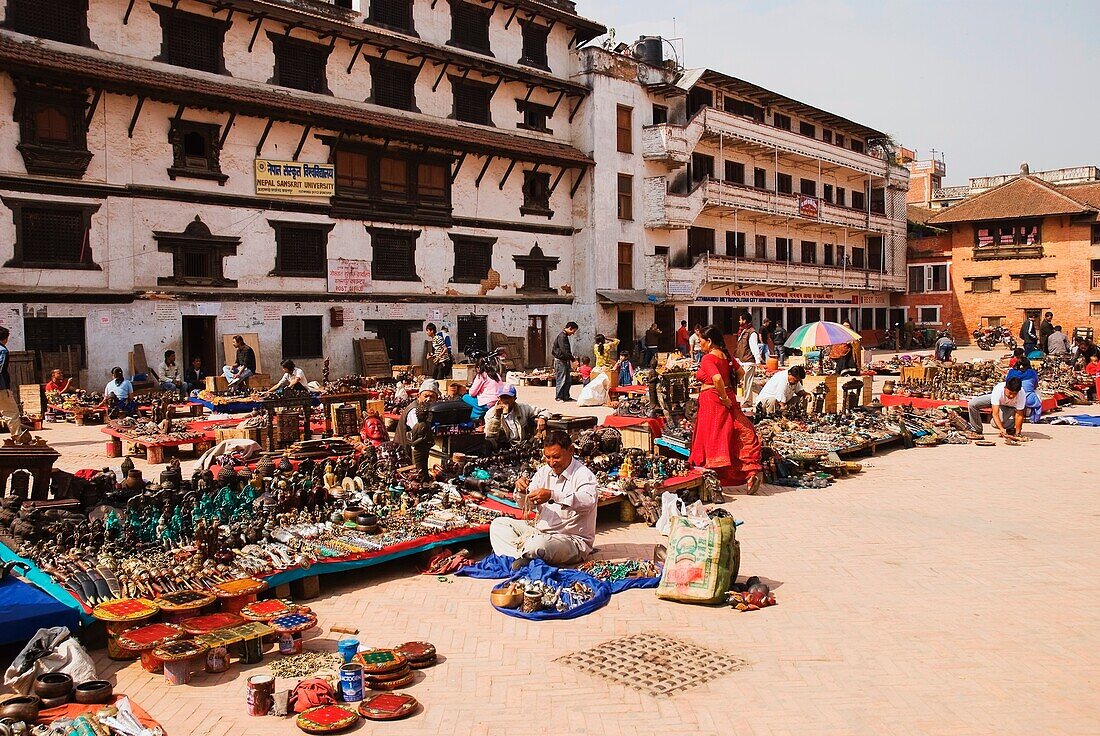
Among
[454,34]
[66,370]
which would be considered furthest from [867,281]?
[66,370]

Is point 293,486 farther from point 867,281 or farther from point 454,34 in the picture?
point 867,281

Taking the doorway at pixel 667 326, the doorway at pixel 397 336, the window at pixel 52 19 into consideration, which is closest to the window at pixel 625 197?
the doorway at pixel 667 326

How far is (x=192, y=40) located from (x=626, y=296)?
18.2 m

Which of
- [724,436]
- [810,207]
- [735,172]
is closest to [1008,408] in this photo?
[724,436]

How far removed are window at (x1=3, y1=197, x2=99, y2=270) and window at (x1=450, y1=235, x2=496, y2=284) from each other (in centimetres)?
1176

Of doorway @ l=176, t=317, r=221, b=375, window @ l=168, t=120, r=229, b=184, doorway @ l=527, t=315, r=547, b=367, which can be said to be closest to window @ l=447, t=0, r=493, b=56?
window @ l=168, t=120, r=229, b=184

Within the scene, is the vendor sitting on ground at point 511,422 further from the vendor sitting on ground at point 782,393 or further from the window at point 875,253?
the window at point 875,253

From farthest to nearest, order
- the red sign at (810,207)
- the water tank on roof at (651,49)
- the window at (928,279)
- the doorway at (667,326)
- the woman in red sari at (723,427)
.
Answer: the window at (928,279)
the red sign at (810,207)
the doorway at (667,326)
the water tank on roof at (651,49)
the woman in red sari at (723,427)

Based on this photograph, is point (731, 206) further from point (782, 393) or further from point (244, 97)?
point (782, 393)

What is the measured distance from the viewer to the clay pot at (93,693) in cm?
520

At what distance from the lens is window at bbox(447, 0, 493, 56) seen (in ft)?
99.8

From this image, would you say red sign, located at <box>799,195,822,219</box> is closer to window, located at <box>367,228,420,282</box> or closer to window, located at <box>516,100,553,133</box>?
window, located at <box>516,100,553,133</box>

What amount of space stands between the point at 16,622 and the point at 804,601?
6.01 m

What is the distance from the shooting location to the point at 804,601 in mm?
7422
